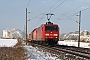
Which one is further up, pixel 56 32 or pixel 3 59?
pixel 56 32

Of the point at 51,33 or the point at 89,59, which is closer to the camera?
the point at 89,59

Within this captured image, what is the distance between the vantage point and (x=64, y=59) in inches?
572

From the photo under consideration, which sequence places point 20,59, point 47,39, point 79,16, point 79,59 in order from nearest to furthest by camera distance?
point 20,59
point 79,59
point 47,39
point 79,16

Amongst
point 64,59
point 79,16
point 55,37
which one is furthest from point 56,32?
point 64,59

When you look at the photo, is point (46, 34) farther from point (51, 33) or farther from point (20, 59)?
point (20, 59)

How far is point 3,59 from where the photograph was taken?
44.0 feet

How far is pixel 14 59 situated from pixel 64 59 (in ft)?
10.9

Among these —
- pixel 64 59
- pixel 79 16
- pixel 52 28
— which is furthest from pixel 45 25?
pixel 64 59

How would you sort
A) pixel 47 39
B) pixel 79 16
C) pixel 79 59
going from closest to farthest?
1. pixel 79 59
2. pixel 47 39
3. pixel 79 16

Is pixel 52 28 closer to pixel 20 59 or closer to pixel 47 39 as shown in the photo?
pixel 47 39

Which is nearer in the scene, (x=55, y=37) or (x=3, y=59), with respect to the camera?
(x=3, y=59)

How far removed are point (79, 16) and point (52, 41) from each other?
9.50 meters

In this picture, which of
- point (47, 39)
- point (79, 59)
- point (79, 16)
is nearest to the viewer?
point (79, 59)

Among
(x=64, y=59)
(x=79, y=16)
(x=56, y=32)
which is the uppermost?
(x=79, y=16)
